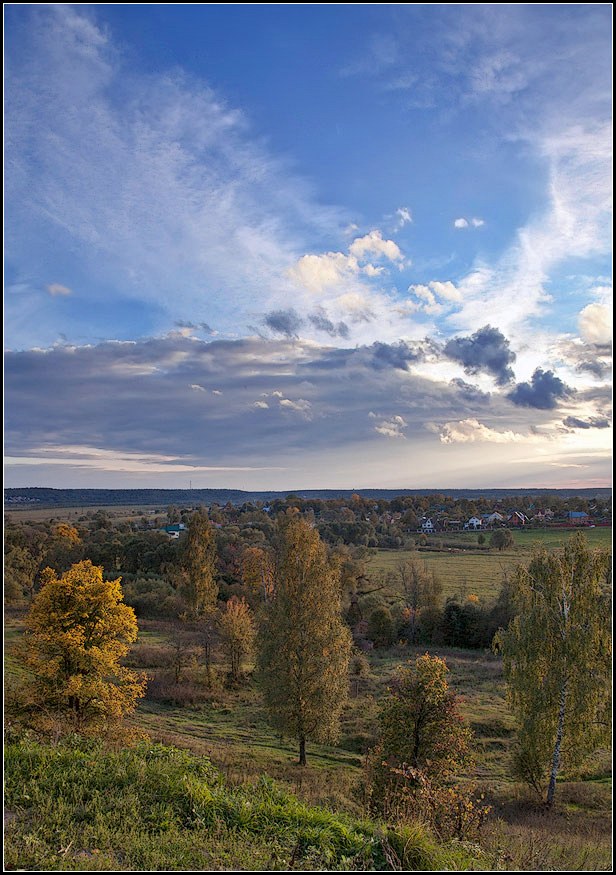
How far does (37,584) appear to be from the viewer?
60.7m

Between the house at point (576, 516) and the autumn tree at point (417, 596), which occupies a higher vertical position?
the house at point (576, 516)

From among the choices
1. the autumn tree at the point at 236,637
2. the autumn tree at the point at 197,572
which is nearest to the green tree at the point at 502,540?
the autumn tree at the point at 197,572

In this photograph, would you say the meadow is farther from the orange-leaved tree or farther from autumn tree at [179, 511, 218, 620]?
autumn tree at [179, 511, 218, 620]

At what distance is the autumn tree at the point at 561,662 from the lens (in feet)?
51.0

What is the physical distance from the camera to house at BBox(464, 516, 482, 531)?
99.4 metres

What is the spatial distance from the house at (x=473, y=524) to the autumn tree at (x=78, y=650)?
90643 millimetres

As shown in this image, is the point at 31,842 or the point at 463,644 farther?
the point at 463,644

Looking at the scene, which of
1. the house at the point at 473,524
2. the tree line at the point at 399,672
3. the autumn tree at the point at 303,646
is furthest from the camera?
the house at the point at 473,524

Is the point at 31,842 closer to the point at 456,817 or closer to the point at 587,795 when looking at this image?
the point at 456,817

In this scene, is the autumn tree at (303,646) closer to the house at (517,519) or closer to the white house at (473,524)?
the house at (517,519)

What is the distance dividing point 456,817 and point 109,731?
1120cm

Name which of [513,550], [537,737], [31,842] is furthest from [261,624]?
[513,550]

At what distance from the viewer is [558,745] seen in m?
15.6

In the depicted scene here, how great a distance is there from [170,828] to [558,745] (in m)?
13.6
